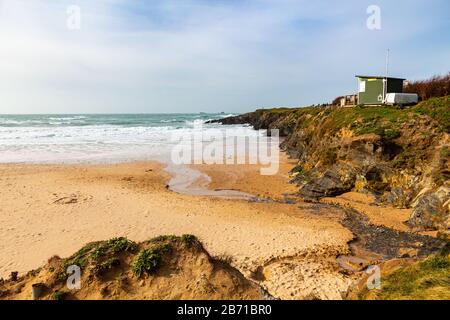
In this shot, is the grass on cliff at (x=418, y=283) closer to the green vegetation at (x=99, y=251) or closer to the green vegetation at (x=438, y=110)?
the green vegetation at (x=99, y=251)

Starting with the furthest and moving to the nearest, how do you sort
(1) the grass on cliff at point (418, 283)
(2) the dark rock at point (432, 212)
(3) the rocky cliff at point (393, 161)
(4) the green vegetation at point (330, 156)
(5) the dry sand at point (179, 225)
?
(4) the green vegetation at point (330, 156), (3) the rocky cliff at point (393, 161), (2) the dark rock at point (432, 212), (5) the dry sand at point (179, 225), (1) the grass on cliff at point (418, 283)

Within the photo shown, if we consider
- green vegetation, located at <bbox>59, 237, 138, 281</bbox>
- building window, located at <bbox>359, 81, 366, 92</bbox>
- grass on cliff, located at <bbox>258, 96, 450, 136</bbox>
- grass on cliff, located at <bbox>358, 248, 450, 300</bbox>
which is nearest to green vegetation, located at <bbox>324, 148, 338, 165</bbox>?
grass on cliff, located at <bbox>258, 96, 450, 136</bbox>

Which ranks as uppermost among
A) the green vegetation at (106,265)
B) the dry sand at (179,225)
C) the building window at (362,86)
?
the building window at (362,86)

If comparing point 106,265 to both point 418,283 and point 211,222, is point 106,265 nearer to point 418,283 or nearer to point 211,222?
point 418,283

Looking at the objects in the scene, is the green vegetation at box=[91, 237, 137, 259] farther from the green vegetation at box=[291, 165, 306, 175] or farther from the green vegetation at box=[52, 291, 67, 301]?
the green vegetation at box=[291, 165, 306, 175]

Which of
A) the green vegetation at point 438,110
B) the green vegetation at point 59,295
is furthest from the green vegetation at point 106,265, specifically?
the green vegetation at point 438,110

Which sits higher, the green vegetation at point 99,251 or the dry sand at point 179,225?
the green vegetation at point 99,251

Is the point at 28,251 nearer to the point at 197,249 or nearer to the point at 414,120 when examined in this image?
the point at 197,249

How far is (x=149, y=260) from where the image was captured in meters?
5.66

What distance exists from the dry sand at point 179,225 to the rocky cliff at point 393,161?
9.68ft

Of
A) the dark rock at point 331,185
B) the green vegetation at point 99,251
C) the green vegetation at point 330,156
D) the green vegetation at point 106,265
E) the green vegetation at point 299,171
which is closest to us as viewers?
the green vegetation at point 106,265

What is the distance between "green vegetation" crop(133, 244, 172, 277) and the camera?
5559 mm

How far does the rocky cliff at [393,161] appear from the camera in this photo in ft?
41.6

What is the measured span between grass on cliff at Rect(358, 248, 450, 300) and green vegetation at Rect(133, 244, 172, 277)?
3871mm
